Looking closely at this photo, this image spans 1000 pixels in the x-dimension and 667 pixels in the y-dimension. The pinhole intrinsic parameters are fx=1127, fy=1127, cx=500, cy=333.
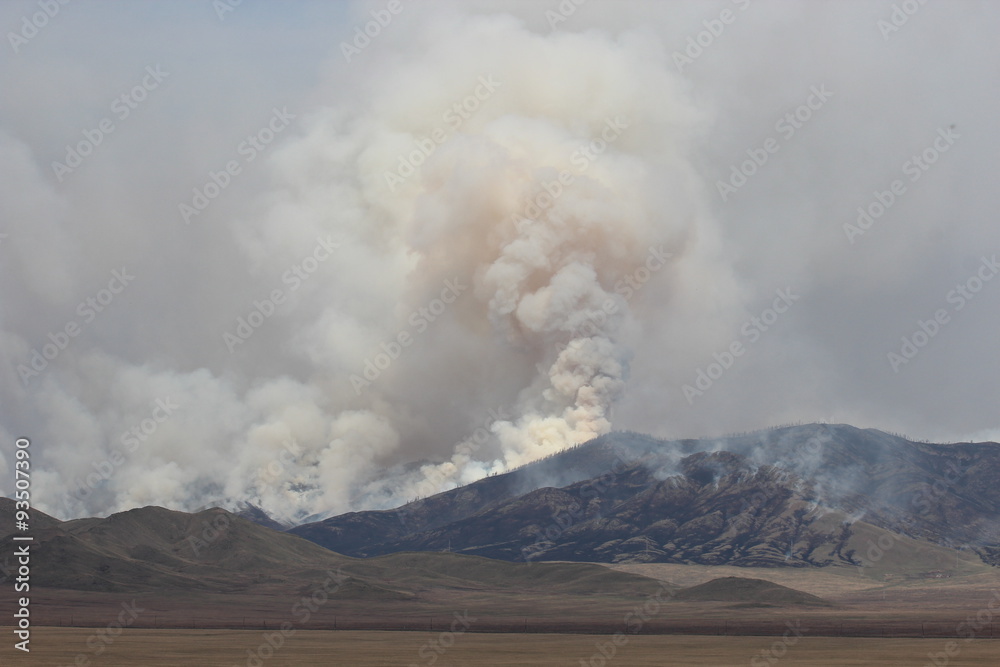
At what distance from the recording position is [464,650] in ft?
403

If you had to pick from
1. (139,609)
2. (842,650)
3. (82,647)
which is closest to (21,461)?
Answer: (82,647)

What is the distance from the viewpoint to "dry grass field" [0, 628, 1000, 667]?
108 metres

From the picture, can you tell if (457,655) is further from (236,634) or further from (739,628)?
(739,628)

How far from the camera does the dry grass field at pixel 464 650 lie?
4242 inches

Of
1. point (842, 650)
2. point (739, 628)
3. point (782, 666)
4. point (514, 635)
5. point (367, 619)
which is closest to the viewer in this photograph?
point (782, 666)

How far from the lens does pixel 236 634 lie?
482 ft

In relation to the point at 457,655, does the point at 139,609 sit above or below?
above

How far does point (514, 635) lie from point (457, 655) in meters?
37.7

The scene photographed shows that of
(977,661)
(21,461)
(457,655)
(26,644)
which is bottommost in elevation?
(977,661)

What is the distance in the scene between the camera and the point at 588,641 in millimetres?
139625

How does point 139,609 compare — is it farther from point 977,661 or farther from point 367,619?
point 977,661

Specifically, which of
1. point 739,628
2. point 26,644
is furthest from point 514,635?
point 26,644

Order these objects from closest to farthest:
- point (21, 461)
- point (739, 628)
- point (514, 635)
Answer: point (21, 461) < point (514, 635) < point (739, 628)

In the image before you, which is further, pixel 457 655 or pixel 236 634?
pixel 236 634
